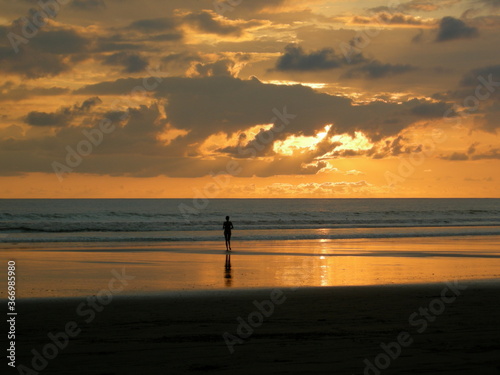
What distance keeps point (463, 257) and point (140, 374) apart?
76.2 ft

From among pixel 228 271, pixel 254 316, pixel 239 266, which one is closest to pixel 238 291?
pixel 254 316

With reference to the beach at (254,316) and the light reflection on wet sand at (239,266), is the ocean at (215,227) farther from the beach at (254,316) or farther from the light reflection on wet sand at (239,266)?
the beach at (254,316)

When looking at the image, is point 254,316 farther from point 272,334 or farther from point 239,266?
point 239,266

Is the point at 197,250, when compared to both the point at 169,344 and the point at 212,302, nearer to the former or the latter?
the point at 212,302

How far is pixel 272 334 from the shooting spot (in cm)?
1123

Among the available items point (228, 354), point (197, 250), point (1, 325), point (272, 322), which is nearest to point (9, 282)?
point (1, 325)

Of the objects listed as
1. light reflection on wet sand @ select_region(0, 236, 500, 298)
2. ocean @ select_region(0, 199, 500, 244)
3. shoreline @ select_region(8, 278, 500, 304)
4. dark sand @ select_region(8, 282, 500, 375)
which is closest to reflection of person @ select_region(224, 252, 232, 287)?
light reflection on wet sand @ select_region(0, 236, 500, 298)

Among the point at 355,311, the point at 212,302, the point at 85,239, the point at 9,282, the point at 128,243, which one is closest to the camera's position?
the point at 355,311

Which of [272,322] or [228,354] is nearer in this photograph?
[228,354]

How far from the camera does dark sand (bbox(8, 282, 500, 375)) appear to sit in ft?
29.9

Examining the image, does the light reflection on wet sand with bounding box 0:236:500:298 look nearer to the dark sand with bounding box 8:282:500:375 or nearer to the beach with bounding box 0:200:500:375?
the beach with bounding box 0:200:500:375

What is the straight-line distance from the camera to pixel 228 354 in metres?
9.78

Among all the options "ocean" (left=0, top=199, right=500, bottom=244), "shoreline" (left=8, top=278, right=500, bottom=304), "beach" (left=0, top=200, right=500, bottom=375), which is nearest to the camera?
"beach" (left=0, top=200, right=500, bottom=375)

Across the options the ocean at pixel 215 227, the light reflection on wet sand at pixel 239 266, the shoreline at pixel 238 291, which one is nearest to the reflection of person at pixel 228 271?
the light reflection on wet sand at pixel 239 266
